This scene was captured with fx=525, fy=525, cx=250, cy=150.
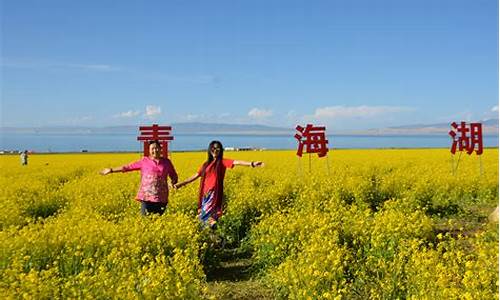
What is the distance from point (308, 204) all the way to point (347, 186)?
7.86ft

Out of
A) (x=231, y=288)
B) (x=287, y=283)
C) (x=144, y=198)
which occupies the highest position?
(x=144, y=198)

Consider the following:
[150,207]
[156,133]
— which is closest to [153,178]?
[150,207]

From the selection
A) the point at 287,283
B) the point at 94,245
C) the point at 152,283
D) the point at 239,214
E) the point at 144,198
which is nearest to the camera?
the point at 152,283

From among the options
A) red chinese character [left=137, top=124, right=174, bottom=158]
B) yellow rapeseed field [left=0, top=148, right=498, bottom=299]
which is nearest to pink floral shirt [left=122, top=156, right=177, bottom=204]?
yellow rapeseed field [left=0, top=148, right=498, bottom=299]

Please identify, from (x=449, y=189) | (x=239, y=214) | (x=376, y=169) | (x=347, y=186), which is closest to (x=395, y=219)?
(x=239, y=214)

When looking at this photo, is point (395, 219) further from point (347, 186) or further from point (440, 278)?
point (347, 186)

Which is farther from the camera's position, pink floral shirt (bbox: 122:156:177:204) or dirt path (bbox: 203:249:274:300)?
pink floral shirt (bbox: 122:156:177:204)

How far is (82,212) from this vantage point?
8539 millimetres

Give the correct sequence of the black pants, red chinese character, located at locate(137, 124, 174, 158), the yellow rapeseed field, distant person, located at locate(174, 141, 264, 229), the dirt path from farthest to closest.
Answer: red chinese character, located at locate(137, 124, 174, 158) < the black pants < distant person, located at locate(174, 141, 264, 229) < the dirt path < the yellow rapeseed field

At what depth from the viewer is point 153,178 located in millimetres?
8227

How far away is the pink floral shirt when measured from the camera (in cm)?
824

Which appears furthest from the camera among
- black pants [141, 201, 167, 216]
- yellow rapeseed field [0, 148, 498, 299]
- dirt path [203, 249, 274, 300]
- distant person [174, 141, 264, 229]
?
black pants [141, 201, 167, 216]

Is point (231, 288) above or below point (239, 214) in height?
below

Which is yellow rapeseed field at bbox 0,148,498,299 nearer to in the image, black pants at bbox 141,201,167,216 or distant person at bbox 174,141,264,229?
black pants at bbox 141,201,167,216
